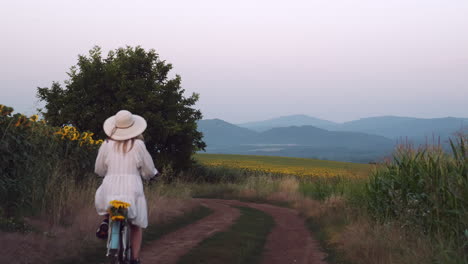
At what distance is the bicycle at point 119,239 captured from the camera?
21.7ft

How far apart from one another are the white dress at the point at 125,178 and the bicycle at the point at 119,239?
12 centimetres

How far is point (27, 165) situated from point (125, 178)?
4.73m

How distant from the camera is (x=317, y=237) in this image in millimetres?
16234

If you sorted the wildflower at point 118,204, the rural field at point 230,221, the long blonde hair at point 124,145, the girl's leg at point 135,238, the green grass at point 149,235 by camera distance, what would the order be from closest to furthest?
the wildflower at point 118,204 < the long blonde hair at point 124,145 < the girl's leg at point 135,238 < the rural field at point 230,221 < the green grass at point 149,235

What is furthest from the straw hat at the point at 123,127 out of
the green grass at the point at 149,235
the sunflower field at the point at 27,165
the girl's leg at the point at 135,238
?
the sunflower field at the point at 27,165

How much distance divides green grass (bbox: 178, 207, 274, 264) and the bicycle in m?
3.84

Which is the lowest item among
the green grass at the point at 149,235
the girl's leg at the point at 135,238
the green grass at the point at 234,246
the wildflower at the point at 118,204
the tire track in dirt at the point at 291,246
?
the tire track in dirt at the point at 291,246

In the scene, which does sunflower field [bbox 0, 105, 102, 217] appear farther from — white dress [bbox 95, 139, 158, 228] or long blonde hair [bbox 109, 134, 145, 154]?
long blonde hair [bbox 109, 134, 145, 154]

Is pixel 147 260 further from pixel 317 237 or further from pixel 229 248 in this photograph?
pixel 317 237

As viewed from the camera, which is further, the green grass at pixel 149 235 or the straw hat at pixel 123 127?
the green grass at pixel 149 235

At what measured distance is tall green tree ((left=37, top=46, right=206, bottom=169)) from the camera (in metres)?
31.1

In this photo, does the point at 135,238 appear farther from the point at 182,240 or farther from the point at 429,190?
the point at 429,190

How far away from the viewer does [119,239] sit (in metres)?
6.68

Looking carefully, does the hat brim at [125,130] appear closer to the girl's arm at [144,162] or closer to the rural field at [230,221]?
the girl's arm at [144,162]
